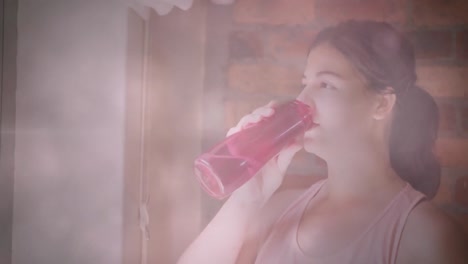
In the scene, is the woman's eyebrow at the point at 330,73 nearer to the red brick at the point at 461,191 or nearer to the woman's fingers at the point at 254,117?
the woman's fingers at the point at 254,117

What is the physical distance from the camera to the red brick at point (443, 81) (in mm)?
955

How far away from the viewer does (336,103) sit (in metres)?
0.97

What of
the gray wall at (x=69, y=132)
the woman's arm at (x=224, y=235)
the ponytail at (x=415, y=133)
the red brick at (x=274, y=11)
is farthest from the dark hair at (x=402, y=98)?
the gray wall at (x=69, y=132)

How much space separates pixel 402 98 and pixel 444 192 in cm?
20

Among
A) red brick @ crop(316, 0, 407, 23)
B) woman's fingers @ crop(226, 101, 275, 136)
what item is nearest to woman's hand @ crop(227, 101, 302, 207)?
woman's fingers @ crop(226, 101, 275, 136)

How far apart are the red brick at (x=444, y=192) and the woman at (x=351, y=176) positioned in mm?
11

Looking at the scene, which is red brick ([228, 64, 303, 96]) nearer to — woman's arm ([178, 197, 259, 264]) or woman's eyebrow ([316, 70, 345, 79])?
woman's eyebrow ([316, 70, 345, 79])

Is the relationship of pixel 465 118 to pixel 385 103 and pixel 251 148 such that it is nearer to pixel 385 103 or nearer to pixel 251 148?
pixel 385 103

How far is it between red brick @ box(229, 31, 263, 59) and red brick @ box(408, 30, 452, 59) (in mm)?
309

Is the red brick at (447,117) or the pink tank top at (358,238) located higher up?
the red brick at (447,117)

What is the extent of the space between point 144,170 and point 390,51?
0.57 meters

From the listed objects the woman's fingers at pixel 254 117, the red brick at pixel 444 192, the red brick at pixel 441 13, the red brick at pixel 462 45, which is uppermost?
the red brick at pixel 441 13

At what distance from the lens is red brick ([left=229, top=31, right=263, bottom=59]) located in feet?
3.31

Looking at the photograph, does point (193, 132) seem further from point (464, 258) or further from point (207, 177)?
point (464, 258)
